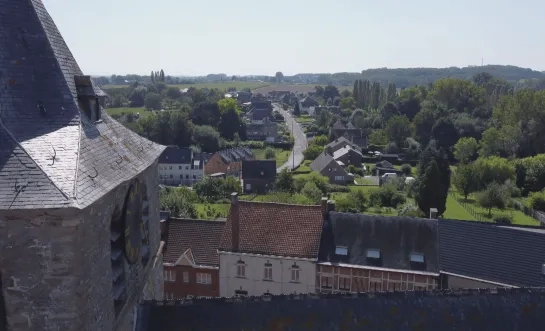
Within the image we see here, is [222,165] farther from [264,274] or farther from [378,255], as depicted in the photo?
[378,255]

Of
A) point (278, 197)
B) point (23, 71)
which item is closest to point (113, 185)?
point (23, 71)

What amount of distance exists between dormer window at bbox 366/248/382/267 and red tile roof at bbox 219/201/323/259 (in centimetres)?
277

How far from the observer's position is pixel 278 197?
51812 mm

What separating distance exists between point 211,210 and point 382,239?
89.2ft

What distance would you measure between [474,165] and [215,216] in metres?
31.5

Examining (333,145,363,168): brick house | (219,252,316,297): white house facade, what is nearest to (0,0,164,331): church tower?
(219,252,316,297): white house facade

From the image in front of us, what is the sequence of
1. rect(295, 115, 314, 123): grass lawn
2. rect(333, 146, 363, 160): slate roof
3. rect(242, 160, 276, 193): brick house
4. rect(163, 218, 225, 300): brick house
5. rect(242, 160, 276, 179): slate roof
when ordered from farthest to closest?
rect(295, 115, 314, 123): grass lawn < rect(333, 146, 363, 160): slate roof < rect(242, 160, 276, 179): slate roof < rect(242, 160, 276, 193): brick house < rect(163, 218, 225, 300): brick house

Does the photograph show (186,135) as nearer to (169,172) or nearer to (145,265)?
(169,172)

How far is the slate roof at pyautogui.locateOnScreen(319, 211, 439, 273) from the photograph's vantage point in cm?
2583

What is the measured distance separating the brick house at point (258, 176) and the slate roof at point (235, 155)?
11882 millimetres

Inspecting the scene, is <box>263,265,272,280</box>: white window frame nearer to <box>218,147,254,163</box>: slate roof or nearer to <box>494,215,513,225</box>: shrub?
<box>494,215,513,225</box>: shrub

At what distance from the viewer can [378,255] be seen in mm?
26109

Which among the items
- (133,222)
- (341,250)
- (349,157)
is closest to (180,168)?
(349,157)

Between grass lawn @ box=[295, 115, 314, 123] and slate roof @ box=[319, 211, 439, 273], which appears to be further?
grass lawn @ box=[295, 115, 314, 123]
